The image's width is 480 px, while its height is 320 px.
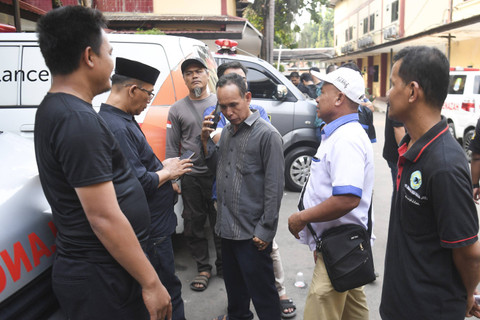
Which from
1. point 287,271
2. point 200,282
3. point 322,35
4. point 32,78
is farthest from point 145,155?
point 322,35

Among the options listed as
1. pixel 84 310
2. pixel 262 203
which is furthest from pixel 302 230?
pixel 84 310

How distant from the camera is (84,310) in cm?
155

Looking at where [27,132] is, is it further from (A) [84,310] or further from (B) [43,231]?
(A) [84,310]

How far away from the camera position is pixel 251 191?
101 inches

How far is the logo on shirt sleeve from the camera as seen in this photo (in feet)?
5.11

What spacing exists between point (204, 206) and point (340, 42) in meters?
39.2

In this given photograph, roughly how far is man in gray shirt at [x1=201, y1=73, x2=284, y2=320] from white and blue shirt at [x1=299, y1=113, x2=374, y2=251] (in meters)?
0.27

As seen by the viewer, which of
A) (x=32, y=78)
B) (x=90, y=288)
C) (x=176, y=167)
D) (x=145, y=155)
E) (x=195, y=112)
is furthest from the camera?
(x=32, y=78)

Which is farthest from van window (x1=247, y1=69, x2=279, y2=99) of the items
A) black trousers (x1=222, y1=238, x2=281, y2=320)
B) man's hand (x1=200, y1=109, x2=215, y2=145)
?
black trousers (x1=222, y1=238, x2=281, y2=320)

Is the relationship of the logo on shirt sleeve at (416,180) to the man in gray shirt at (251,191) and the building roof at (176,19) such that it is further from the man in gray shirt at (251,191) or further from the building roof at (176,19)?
the building roof at (176,19)

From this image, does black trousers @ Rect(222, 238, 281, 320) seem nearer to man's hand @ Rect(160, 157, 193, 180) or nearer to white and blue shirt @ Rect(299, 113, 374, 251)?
white and blue shirt @ Rect(299, 113, 374, 251)

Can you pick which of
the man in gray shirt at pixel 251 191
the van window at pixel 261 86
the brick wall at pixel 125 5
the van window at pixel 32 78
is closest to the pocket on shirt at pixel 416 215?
the man in gray shirt at pixel 251 191

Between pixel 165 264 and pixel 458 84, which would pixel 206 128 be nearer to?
pixel 165 264

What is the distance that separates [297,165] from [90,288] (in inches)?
205
